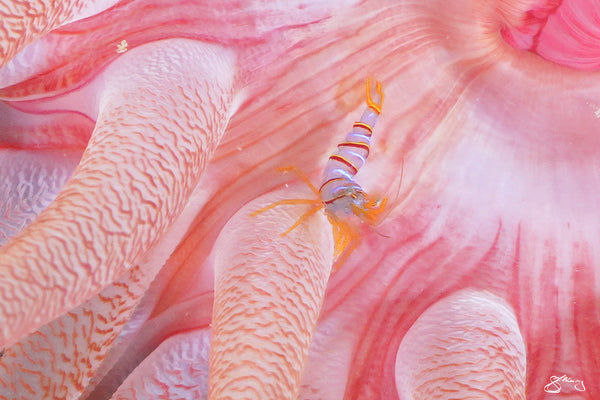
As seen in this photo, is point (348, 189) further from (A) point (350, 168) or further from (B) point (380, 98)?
(B) point (380, 98)

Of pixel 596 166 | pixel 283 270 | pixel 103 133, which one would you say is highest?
pixel 596 166

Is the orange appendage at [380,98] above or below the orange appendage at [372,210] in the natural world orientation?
above

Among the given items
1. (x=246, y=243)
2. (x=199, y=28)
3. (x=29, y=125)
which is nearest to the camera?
(x=246, y=243)

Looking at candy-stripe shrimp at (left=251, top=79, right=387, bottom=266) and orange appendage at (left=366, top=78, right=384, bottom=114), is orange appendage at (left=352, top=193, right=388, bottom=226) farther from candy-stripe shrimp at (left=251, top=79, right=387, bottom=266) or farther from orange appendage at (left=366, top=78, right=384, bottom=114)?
orange appendage at (left=366, top=78, right=384, bottom=114)

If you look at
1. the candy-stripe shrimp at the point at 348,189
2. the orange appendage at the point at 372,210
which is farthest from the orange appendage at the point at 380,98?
the orange appendage at the point at 372,210

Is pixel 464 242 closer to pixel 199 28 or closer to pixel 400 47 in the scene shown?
pixel 400 47

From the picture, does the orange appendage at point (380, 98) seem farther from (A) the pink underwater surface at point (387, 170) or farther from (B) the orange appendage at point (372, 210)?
(B) the orange appendage at point (372, 210)

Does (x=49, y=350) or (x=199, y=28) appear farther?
(x=199, y=28)

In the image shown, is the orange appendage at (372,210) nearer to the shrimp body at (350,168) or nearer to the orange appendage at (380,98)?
the shrimp body at (350,168)

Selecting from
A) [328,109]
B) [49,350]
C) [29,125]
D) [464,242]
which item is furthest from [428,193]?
[29,125]
